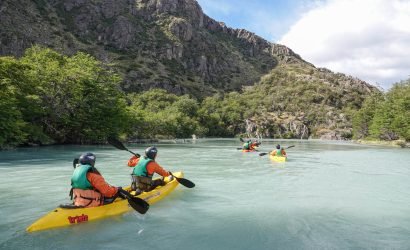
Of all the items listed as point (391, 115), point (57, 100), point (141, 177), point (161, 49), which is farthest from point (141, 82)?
point (141, 177)

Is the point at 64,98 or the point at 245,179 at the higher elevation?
the point at 64,98

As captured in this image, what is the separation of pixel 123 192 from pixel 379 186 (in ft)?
42.6

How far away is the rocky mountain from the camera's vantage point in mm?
112156

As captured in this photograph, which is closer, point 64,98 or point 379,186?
point 379,186

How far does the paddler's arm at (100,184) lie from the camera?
337 inches

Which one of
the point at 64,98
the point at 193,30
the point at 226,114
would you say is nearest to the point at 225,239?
the point at 64,98

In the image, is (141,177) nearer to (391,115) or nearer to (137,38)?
(391,115)

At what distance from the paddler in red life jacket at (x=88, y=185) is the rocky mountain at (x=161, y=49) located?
96516mm

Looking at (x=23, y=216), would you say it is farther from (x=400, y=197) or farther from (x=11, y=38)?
(x=11, y=38)

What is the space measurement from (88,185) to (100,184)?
0.36 meters

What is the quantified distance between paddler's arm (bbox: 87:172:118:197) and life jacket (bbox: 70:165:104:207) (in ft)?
0.43

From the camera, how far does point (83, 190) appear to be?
8.86 metres

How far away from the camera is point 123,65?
124812mm

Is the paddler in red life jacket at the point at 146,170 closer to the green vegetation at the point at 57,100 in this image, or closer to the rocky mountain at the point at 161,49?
the green vegetation at the point at 57,100
